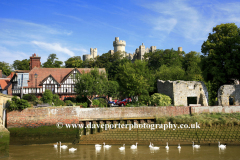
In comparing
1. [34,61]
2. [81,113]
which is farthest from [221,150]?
[34,61]

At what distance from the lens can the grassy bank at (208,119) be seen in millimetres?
17309

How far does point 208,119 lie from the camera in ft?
58.3

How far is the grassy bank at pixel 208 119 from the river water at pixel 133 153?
322 cm

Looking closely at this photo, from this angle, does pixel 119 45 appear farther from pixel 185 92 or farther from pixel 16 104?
pixel 16 104

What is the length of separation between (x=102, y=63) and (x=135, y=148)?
38.5m

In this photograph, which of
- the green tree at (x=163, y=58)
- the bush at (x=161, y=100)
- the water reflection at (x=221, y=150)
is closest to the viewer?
the water reflection at (x=221, y=150)

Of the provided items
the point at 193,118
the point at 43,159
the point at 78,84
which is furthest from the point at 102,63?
the point at 43,159

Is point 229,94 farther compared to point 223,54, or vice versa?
point 223,54

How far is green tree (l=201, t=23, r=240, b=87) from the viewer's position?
23266 mm

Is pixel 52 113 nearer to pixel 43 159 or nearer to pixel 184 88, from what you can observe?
pixel 43 159

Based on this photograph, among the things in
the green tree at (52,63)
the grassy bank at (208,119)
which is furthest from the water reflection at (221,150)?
the green tree at (52,63)

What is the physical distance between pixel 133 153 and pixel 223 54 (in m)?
17.0

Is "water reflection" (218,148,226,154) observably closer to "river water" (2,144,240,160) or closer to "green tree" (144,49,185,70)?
"river water" (2,144,240,160)

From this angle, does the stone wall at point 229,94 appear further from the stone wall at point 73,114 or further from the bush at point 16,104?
the bush at point 16,104
